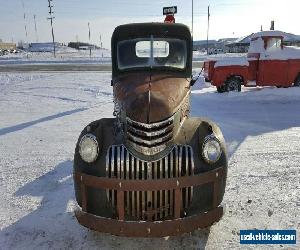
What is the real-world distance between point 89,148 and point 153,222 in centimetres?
105

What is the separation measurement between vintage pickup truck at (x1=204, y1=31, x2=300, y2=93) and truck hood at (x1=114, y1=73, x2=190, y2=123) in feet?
32.1

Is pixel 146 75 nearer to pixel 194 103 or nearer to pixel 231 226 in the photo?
pixel 231 226

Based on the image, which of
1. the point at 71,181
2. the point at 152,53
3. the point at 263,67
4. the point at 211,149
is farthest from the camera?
the point at 263,67

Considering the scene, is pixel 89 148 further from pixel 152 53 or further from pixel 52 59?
pixel 52 59

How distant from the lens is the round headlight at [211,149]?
370cm

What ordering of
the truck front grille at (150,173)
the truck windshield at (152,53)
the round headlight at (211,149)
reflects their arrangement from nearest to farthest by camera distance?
the truck front grille at (150,173) < the round headlight at (211,149) < the truck windshield at (152,53)

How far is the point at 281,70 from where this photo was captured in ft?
46.8

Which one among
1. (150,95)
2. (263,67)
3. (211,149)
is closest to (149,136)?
(150,95)

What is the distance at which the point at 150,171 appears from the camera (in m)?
3.56

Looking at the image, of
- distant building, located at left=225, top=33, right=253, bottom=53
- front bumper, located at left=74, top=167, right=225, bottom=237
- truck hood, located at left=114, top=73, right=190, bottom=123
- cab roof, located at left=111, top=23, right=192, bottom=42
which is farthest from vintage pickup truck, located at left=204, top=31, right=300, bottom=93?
distant building, located at left=225, top=33, right=253, bottom=53

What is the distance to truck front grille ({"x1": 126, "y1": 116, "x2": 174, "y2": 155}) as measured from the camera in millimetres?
3614

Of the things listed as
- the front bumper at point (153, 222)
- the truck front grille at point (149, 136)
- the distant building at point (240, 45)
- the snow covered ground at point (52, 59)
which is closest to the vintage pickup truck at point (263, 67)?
the truck front grille at point (149, 136)

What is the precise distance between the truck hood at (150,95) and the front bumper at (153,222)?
2.21 feet

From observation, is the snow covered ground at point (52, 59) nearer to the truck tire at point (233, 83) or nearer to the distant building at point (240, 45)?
the distant building at point (240, 45)
